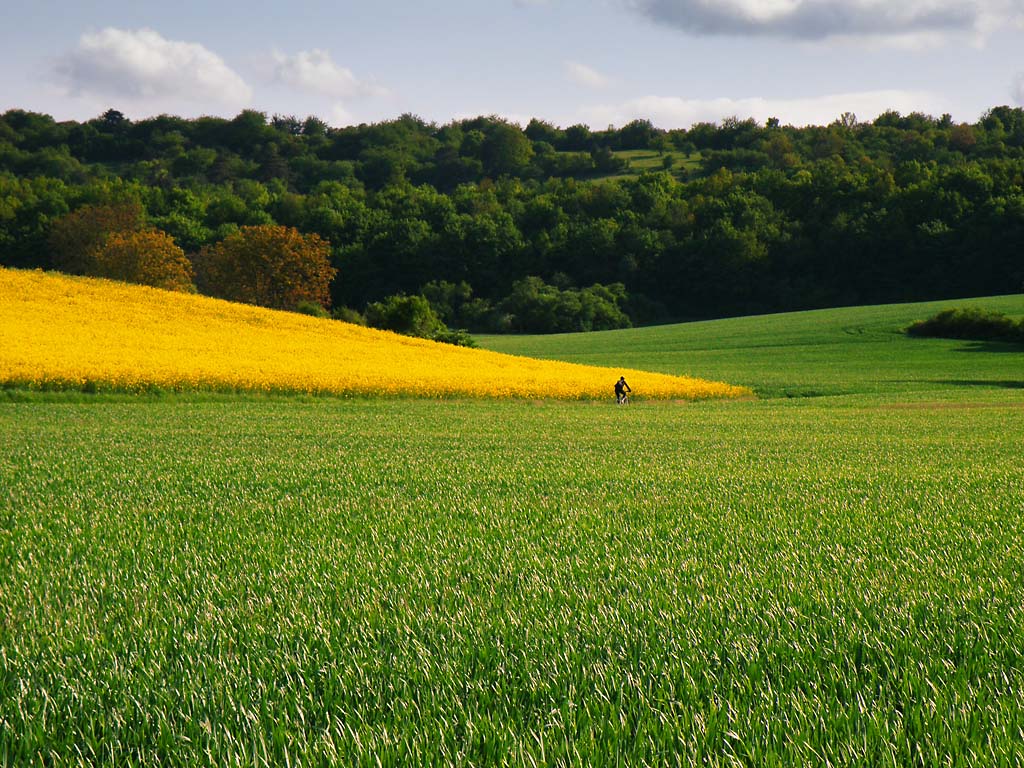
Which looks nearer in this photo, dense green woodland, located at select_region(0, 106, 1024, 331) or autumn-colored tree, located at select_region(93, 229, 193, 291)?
autumn-colored tree, located at select_region(93, 229, 193, 291)

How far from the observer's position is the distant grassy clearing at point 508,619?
314cm

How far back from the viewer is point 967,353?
5869cm

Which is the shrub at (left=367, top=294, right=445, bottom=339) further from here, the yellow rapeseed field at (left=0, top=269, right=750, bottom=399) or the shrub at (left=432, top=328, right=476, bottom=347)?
the yellow rapeseed field at (left=0, top=269, right=750, bottom=399)

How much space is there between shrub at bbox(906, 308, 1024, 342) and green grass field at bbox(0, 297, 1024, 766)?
192 ft

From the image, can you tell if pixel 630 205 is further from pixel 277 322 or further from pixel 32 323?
pixel 32 323

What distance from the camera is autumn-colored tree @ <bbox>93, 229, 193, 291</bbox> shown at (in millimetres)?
74125

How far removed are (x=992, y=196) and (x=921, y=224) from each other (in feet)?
26.2

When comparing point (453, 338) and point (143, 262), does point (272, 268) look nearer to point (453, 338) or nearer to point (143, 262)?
point (143, 262)

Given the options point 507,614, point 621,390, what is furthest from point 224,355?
point 507,614

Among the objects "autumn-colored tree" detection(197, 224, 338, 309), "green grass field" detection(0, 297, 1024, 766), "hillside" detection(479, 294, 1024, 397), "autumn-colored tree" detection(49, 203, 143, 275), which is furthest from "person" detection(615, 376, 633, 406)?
"autumn-colored tree" detection(49, 203, 143, 275)

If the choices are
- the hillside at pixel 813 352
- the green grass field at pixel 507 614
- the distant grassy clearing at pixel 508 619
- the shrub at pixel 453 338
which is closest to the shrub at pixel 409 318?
the shrub at pixel 453 338

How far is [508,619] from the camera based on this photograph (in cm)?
457

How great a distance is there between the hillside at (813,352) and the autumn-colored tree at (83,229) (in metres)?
37.1

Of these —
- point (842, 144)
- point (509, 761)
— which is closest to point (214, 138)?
point (842, 144)
